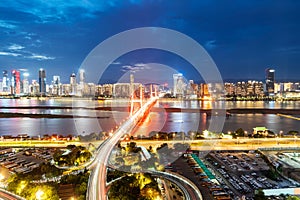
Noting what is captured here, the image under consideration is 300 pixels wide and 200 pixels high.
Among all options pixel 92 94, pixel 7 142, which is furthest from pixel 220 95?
pixel 7 142

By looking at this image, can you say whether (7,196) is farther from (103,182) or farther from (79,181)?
(103,182)

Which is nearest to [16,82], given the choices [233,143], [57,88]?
[57,88]

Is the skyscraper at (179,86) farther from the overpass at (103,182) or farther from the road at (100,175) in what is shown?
the overpass at (103,182)

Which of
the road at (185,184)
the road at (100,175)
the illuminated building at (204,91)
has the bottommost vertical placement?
the road at (185,184)

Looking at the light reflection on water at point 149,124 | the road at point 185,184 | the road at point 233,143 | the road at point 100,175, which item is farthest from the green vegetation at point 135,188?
the light reflection on water at point 149,124

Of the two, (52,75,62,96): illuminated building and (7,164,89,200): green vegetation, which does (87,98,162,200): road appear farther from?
(52,75,62,96): illuminated building

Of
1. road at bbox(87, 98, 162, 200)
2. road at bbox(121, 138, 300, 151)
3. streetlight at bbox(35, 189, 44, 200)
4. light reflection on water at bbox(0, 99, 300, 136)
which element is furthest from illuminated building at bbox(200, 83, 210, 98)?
streetlight at bbox(35, 189, 44, 200)

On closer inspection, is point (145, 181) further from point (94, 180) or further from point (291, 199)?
point (291, 199)

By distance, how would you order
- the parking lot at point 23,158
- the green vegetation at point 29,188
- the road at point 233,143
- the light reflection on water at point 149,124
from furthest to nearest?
the light reflection on water at point 149,124 < the road at point 233,143 < the parking lot at point 23,158 < the green vegetation at point 29,188

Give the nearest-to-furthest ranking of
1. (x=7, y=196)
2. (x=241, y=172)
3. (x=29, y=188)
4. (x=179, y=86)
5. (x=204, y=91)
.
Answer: (x=7, y=196), (x=29, y=188), (x=241, y=172), (x=179, y=86), (x=204, y=91)
